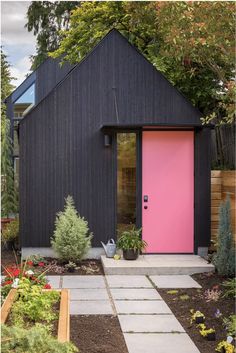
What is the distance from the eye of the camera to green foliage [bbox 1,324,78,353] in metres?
3.30

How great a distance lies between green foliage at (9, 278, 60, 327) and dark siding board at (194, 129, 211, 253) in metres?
5.09

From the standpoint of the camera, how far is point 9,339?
3361 millimetres

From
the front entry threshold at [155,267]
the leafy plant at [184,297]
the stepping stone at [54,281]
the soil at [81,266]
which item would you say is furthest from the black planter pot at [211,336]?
the soil at [81,266]

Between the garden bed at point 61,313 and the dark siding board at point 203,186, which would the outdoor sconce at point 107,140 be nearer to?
the dark siding board at point 203,186

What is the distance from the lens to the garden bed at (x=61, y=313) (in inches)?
155

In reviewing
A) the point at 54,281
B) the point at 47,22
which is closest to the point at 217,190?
the point at 54,281

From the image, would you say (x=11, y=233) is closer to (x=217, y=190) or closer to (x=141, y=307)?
(x=217, y=190)

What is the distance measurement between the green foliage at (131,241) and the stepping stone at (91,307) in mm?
2381

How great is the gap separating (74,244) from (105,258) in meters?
0.73

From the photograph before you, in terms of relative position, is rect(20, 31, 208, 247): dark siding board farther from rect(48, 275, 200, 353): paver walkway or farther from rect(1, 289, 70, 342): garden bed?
rect(1, 289, 70, 342): garden bed

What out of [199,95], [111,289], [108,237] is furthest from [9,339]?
[199,95]

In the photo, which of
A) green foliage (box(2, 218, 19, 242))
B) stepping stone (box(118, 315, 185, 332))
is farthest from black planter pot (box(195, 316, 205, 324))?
green foliage (box(2, 218, 19, 242))

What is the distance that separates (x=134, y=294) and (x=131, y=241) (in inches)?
80.3

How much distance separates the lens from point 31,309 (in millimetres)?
4434
